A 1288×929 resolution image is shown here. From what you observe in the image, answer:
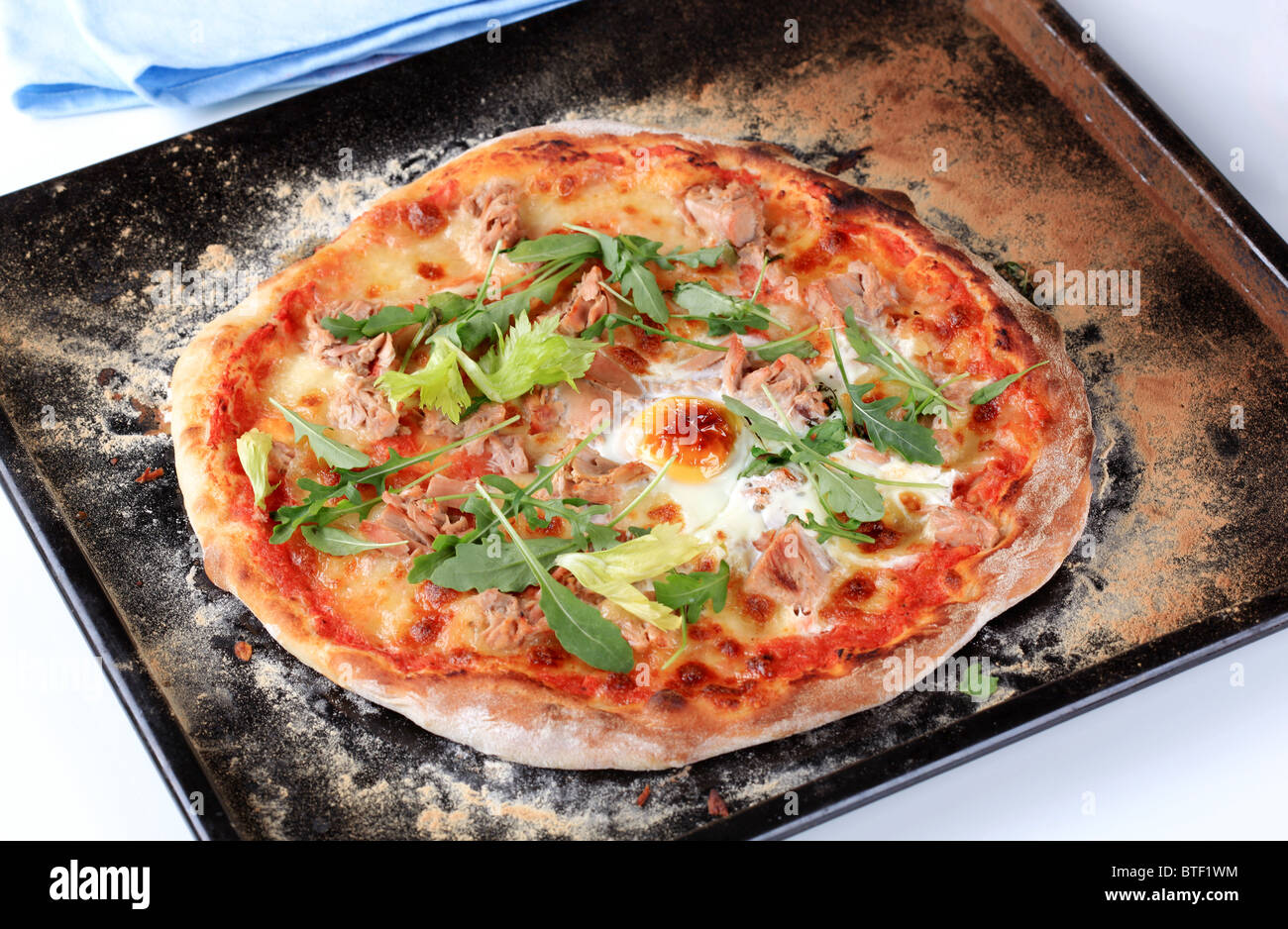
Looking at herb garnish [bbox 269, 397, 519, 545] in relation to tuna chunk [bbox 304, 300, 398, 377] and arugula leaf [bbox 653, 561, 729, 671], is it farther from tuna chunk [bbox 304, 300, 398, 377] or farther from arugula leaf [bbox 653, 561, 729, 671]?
arugula leaf [bbox 653, 561, 729, 671]

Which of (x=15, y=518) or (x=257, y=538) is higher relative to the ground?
(x=15, y=518)

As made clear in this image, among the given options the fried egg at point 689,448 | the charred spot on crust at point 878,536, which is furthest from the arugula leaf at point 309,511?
the charred spot on crust at point 878,536

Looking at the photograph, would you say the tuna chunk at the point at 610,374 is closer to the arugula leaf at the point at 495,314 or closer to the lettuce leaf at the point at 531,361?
the lettuce leaf at the point at 531,361

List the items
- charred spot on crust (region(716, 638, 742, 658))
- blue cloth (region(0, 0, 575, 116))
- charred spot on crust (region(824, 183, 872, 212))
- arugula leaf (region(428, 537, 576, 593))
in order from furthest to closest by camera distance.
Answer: blue cloth (region(0, 0, 575, 116)) → charred spot on crust (region(824, 183, 872, 212)) → charred spot on crust (region(716, 638, 742, 658)) → arugula leaf (region(428, 537, 576, 593))

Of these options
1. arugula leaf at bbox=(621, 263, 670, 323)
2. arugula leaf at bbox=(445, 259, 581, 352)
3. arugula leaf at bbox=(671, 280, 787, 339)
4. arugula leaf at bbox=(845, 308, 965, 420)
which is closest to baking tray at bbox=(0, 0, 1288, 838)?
arugula leaf at bbox=(845, 308, 965, 420)

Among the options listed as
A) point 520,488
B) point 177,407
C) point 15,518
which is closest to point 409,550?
point 520,488

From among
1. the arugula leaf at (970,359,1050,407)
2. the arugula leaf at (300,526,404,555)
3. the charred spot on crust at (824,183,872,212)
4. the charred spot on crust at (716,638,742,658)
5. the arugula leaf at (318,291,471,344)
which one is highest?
the charred spot on crust at (824,183,872,212)

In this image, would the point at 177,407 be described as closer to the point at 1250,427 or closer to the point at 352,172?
the point at 352,172
